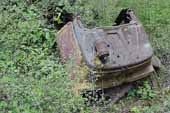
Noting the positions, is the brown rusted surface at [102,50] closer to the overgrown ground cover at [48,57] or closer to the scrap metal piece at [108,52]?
the scrap metal piece at [108,52]

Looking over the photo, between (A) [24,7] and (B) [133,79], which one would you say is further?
(A) [24,7]

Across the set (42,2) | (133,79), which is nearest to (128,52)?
(133,79)

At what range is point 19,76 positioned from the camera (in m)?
3.67

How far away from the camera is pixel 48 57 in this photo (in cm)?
425

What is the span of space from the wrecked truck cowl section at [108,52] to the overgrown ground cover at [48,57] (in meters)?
0.20

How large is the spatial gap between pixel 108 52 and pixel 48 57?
62 centimetres

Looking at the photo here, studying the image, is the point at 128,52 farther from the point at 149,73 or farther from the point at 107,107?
the point at 107,107

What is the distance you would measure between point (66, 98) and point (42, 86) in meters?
0.24

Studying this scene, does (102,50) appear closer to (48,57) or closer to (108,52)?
(108,52)

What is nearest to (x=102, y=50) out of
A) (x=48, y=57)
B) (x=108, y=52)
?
(x=108, y=52)

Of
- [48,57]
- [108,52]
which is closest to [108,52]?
[108,52]

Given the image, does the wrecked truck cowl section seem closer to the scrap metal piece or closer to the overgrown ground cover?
the scrap metal piece

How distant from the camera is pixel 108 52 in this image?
166 inches

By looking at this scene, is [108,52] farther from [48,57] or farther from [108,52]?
[48,57]
